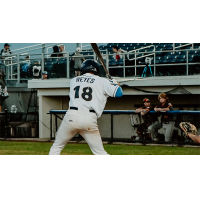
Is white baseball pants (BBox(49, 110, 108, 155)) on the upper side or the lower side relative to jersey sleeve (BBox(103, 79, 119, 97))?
lower

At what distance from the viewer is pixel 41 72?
10836 mm

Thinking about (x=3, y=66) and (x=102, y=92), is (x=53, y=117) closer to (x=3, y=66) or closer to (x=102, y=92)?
(x=3, y=66)

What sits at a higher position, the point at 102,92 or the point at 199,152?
the point at 102,92

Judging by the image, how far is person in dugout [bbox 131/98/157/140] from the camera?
9.64 m

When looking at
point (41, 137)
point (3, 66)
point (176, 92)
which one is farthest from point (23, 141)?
point (176, 92)

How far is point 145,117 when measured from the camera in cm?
973

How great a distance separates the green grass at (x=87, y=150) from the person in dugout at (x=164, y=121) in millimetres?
545

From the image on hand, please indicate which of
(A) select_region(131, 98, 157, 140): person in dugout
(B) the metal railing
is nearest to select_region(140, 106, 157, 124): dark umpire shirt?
(A) select_region(131, 98, 157, 140): person in dugout

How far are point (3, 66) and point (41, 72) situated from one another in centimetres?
111

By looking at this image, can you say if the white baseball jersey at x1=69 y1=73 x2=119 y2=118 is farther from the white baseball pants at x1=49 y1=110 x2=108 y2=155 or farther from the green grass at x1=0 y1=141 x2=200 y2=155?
the green grass at x1=0 y1=141 x2=200 y2=155

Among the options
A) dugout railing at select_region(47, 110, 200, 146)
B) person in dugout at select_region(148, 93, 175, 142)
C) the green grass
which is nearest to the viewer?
the green grass

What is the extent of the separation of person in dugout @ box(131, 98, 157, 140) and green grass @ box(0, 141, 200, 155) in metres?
0.64

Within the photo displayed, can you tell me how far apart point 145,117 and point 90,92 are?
3.46m
